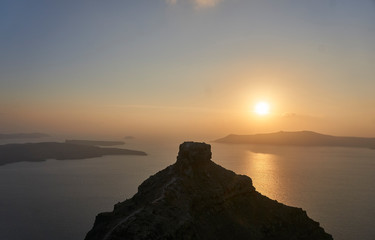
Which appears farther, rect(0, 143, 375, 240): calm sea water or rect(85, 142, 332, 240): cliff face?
rect(0, 143, 375, 240): calm sea water

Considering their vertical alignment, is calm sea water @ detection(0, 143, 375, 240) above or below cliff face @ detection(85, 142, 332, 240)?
below

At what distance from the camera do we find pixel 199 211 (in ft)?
181

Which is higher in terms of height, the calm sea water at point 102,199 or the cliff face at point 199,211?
the cliff face at point 199,211

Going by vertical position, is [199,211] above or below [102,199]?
above

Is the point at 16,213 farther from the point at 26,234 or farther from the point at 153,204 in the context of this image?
the point at 153,204

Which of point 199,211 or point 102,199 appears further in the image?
point 102,199

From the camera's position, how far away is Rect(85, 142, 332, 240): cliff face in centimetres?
4584

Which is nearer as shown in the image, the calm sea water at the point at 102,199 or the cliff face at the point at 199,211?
the cliff face at the point at 199,211

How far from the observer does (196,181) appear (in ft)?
201

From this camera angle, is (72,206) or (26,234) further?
(72,206)

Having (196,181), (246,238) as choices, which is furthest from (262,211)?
(196,181)

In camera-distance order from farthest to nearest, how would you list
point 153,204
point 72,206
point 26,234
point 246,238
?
point 72,206, point 26,234, point 246,238, point 153,204

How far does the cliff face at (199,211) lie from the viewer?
45.8 m

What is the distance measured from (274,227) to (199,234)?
18.9m
